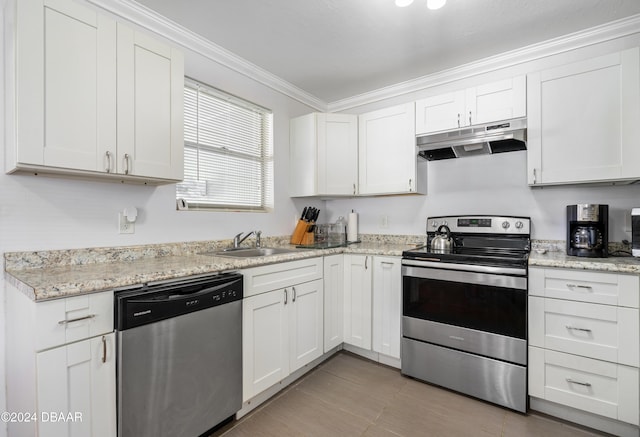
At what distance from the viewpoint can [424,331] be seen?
2.26m

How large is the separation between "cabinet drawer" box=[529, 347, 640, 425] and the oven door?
0.12m

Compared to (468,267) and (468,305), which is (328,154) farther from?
(468,305)

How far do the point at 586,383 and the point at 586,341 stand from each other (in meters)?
0.24

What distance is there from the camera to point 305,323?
2295mm

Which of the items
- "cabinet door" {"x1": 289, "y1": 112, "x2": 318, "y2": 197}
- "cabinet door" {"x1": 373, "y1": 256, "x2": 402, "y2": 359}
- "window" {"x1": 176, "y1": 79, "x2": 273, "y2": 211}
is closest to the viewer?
"window" {"x1": 176, "y1": 79, "x2": 273, "y2": 211}

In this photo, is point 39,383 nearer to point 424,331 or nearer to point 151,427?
point 151,427

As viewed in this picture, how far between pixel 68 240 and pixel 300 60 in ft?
6.76

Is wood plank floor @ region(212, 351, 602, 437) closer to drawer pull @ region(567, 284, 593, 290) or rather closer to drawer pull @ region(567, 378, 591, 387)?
drawer pull @ region(567, 378, 591, 387)

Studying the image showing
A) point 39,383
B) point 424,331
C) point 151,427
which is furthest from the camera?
point 424,331

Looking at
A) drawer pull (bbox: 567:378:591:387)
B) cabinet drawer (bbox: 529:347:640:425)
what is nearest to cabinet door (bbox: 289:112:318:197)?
cabinet drawer (bbox: 529:347:640:425)

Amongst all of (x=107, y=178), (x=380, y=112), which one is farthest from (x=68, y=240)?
(x=380, y=112)

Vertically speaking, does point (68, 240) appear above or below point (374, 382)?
above

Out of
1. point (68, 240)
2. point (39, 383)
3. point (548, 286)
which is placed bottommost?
point (39, 383)

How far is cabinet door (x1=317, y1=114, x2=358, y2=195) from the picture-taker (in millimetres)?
2967
